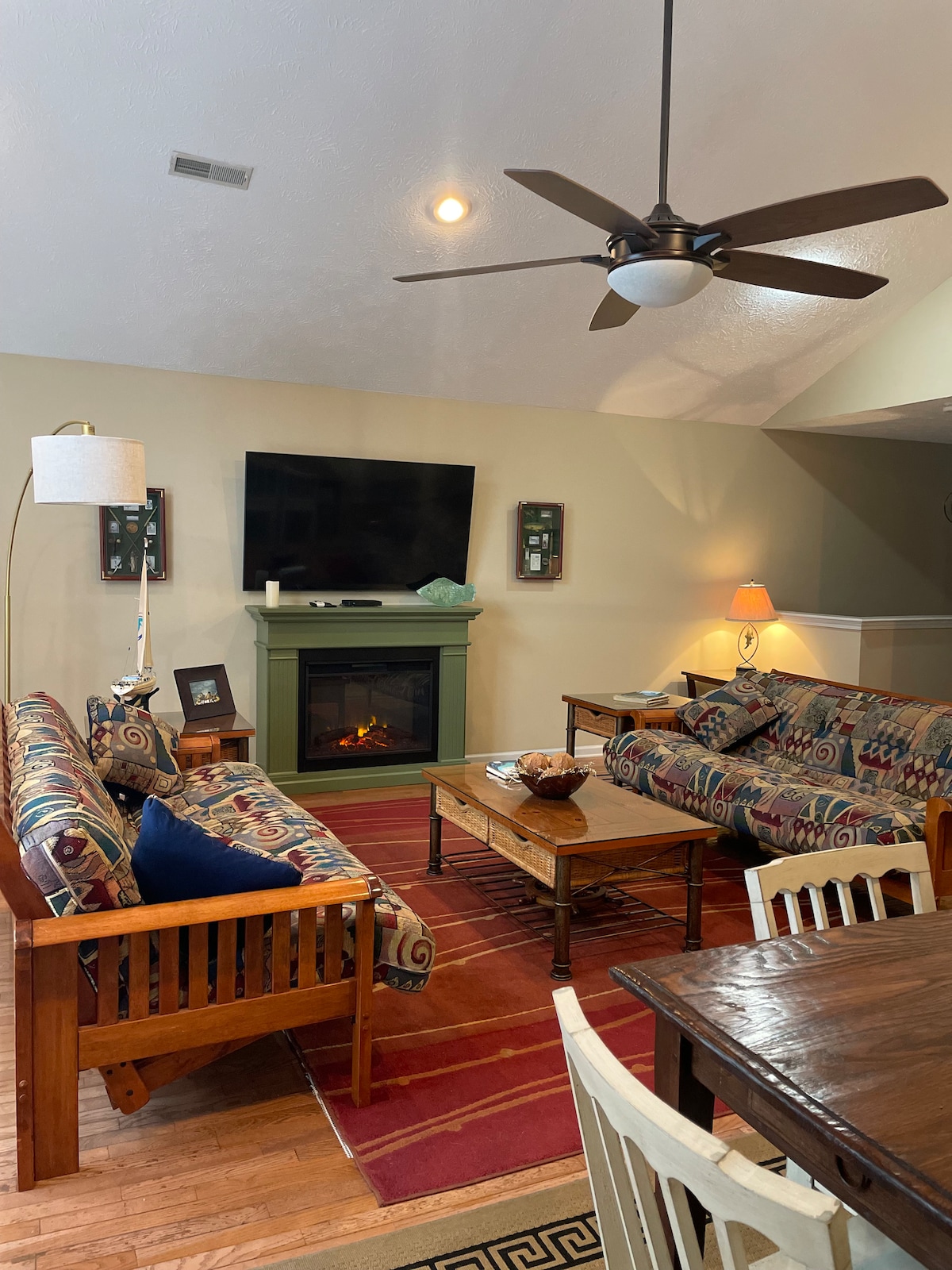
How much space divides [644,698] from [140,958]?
4.07m

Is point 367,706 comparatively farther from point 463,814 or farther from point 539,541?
point 463,814

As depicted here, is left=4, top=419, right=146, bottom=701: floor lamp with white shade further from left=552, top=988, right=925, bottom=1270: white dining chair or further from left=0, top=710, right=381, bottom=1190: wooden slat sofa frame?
left=552, top=988, right=925, bottom=1270: white dining chair

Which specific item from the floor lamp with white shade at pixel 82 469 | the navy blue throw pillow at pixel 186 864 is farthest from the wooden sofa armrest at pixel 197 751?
the navy blue throw pillow at pixel 186 864

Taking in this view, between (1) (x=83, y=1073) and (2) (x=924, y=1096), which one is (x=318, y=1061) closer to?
(1) (x=83, y=1073)

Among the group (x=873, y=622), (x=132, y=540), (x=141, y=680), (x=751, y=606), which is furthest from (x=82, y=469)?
(x=873, y=622)

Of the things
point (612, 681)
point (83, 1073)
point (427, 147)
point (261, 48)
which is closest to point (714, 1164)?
point (83, 1073)

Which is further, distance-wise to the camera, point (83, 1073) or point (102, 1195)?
point (83, 1073)

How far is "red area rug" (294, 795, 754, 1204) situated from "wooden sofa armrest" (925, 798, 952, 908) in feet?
2.32

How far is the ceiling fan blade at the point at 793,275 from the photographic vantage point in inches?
111

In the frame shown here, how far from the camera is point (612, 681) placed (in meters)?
6.82

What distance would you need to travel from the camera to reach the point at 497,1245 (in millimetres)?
1902

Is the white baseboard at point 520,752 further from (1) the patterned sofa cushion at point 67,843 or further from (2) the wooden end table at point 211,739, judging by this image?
(1) the patterned sofa cushion at point 67,843

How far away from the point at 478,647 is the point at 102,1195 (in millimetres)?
4548

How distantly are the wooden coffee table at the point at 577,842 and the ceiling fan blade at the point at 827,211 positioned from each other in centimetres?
190
